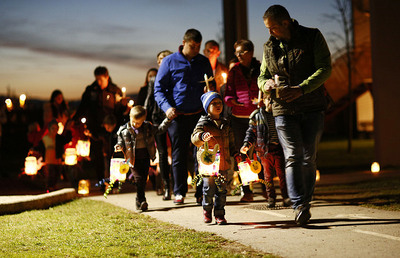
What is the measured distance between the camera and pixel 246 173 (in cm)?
678

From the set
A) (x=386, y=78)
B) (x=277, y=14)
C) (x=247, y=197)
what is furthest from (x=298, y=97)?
(x=386, y=78)

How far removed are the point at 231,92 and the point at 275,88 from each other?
8.13 feet

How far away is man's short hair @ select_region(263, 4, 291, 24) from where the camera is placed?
5945 millimetres

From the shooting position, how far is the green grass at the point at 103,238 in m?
4.92

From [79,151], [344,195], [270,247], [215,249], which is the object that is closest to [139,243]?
[215,249]

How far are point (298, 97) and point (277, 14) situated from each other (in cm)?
93

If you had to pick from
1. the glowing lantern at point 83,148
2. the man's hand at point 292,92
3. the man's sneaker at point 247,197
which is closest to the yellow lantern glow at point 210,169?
the man's hand at point 292,92

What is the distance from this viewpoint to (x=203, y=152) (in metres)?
6.09

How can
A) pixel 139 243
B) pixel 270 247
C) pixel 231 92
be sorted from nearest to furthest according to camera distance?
pixel 270 247, pixel 139 243, pixel 231 92

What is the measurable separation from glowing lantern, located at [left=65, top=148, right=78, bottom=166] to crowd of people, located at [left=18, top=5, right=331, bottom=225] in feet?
1.01

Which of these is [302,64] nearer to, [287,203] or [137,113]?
[287,203]

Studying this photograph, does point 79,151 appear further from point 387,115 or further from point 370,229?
point 387,115

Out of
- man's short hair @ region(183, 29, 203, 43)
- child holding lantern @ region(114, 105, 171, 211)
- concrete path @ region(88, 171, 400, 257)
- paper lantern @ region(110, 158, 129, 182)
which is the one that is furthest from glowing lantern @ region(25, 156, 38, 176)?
man's short hair @ region(183, 29, 203, 43)

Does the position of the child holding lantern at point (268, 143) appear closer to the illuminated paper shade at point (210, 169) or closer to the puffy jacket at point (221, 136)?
the puffy jacket at point (221, 136)
